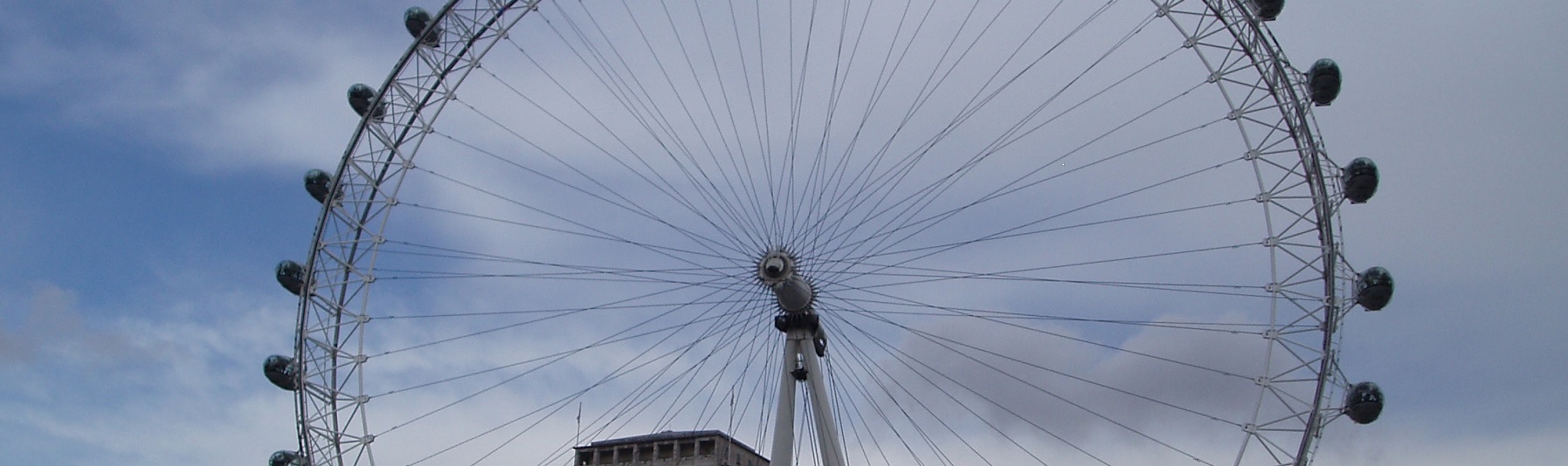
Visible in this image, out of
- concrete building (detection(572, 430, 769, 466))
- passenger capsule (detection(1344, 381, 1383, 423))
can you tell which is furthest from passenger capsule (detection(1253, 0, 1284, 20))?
concrete building (detection(572, 430, 769, 466))

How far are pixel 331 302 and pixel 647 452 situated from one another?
53.6 meters

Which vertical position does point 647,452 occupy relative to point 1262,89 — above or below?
below

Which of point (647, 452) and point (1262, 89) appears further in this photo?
point (647, 452)

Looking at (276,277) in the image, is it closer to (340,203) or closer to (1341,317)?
(340,203)

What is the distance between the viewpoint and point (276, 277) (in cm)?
4206

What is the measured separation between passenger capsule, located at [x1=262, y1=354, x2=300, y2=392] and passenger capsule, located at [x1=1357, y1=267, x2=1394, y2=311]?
30.5 metres

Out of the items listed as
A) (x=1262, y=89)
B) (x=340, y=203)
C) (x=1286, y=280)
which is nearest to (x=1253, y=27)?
(x=1262, y=89)

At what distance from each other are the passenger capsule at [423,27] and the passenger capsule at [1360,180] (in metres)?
27.2

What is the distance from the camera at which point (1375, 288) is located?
113ft

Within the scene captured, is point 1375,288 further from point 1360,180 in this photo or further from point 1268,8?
point 1268,8

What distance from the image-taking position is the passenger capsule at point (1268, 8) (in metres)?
36.5

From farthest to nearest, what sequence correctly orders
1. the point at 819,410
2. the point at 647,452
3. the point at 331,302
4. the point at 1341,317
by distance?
the point at 647,452 < the point at 331,302 < the point at 819,410 < the point at 1341,317

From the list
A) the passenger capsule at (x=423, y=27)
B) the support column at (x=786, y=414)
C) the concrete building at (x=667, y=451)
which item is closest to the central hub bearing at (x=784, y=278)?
the support column at (x=786, y=414)

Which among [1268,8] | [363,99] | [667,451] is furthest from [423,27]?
[667,451]
